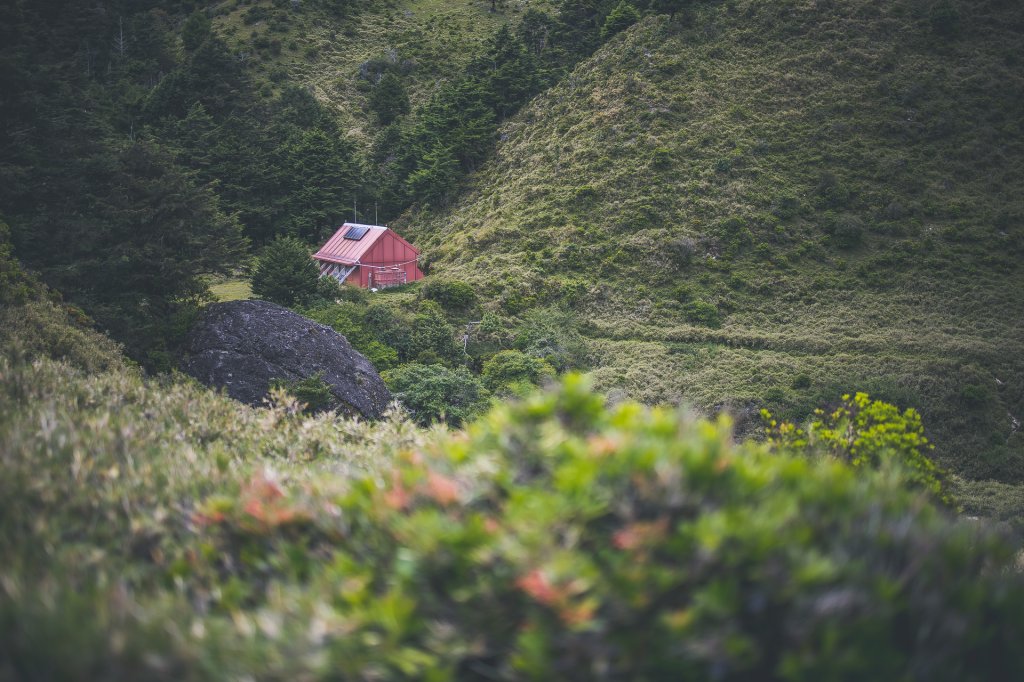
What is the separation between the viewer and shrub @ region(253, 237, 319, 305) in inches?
1388

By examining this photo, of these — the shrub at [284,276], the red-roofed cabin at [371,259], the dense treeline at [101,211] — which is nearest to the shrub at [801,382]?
the red-roofed cabin at [371,259]

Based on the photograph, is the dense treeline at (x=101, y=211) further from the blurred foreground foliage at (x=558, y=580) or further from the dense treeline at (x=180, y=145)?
the blurred foreground foliage at (x=558, y=580)

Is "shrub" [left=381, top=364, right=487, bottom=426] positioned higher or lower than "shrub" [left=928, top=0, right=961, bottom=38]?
lower

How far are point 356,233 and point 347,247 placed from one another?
1.25 meters

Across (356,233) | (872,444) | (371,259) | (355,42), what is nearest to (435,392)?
(872,444)

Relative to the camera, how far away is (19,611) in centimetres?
440

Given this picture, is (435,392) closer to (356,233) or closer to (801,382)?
(801,382)

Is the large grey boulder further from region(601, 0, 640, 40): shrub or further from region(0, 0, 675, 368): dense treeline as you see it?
region(601, 0, 640, 40): shrub

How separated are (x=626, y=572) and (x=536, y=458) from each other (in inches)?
52.0

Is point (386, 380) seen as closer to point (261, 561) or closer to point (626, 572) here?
point (261, 561)

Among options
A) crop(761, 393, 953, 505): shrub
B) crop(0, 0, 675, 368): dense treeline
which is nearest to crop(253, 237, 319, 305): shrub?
crop(0, 0, 675, 368): dense treeline

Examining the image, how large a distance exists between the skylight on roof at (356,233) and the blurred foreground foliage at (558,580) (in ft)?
134

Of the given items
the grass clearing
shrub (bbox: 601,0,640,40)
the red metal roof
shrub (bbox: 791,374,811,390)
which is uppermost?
shrub (bbox: 601,0,640,40)

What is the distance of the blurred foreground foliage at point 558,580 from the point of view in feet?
12.9
